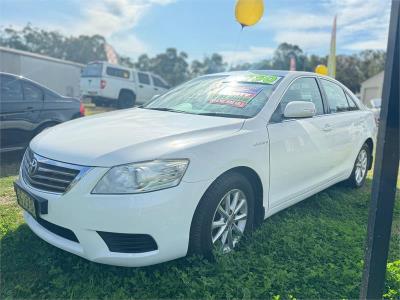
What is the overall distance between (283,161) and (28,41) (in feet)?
215

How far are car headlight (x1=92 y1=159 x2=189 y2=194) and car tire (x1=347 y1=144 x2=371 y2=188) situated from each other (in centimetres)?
326

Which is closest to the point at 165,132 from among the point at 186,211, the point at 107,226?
the point at 186,211

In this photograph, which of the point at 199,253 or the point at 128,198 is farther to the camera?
the point at 199,253

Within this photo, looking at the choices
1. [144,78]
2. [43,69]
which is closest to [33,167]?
[144,78]

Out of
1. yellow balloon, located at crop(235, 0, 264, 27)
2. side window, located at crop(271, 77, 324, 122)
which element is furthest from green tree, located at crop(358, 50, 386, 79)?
side window, located at crop(271, 77, 324, 122)

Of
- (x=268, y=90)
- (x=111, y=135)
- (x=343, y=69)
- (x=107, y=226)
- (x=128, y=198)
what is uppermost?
(x=343, y=69)

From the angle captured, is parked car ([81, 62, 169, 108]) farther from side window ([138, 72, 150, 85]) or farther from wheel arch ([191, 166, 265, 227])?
wheel arch ([191, 166, 265, 227])

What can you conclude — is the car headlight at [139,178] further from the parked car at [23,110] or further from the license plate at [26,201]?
the parked car at [23,110]

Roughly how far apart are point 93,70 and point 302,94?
13491 millimetres

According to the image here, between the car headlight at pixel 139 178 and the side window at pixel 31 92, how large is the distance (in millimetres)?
4192

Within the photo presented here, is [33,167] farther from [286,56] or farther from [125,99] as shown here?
→ [286,56]

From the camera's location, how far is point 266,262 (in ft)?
8.79

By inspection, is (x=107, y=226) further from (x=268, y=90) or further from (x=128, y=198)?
(x=268, y=90)

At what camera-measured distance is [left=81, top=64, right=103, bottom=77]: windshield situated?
15.3 m
